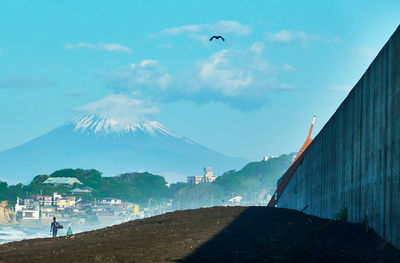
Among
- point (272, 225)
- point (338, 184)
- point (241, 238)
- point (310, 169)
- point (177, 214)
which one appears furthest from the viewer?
point (310, 169)

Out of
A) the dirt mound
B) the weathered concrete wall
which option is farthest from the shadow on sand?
the weathered concrete wall

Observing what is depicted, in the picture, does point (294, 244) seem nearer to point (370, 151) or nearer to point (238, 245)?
point (238, 245)

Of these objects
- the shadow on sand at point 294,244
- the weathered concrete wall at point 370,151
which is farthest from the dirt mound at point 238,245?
the weathered concrete wall at point 370,151

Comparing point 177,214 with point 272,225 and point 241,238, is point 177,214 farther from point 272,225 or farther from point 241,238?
point 241,238

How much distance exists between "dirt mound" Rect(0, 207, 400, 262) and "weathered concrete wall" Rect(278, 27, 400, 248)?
0.80 m

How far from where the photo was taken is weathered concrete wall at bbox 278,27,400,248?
62.5 feet

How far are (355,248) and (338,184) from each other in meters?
9.12

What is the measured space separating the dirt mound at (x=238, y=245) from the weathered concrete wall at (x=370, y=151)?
800mm

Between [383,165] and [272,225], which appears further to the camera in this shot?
[272,225]

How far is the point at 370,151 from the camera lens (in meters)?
22.3

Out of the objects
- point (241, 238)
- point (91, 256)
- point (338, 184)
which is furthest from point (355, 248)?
point (338, 184)

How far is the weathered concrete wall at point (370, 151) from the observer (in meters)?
19.1

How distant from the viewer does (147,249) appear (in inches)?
812

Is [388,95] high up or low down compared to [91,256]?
up
